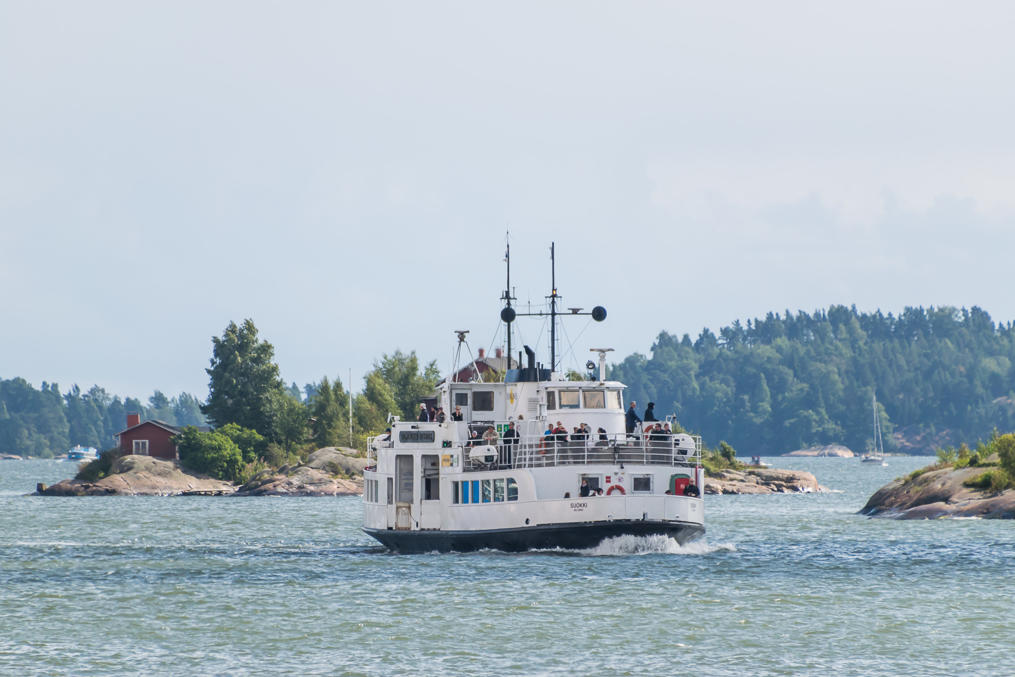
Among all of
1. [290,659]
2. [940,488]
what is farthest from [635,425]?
[940,488]

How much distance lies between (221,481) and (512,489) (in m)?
82.4

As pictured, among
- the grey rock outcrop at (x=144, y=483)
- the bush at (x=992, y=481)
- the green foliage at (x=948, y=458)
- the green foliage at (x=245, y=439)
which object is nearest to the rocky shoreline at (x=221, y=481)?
the grey rock outcrop at (x=144, y=483)

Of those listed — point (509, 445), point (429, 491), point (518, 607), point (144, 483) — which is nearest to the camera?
point (518, 607)

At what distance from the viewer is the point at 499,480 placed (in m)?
52.6

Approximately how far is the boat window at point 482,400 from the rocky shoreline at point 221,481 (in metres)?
65.5

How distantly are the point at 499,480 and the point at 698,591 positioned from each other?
33.5 ft

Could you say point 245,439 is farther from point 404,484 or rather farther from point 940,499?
point 404,484

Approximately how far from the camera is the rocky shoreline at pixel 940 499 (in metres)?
74.7

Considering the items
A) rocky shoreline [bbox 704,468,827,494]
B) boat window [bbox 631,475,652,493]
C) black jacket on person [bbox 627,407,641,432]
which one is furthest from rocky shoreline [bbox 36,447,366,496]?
boat window [bbox 631,475,652,493]

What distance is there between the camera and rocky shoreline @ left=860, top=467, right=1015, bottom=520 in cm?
7469

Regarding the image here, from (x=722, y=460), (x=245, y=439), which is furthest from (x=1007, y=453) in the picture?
(x=245, y=439)

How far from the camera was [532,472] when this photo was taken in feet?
170

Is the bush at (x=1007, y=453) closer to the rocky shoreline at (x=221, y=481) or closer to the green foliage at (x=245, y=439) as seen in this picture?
the rocky shoreline at (x=221, y=481)

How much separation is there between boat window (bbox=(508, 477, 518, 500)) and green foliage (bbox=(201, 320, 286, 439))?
91796 millimetres
